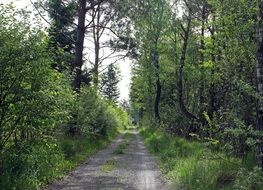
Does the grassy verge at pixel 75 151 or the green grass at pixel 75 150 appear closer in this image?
the grassy verge at pixel 75 151

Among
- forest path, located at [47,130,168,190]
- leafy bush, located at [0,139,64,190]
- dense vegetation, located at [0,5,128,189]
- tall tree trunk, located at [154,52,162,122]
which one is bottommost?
forest path, located at [47,130,168,190]

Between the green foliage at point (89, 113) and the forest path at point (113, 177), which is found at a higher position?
the green foliage at point (89, 113)

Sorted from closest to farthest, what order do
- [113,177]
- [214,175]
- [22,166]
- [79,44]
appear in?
[22,166] < [214,175] < [113,177] < [79,44]

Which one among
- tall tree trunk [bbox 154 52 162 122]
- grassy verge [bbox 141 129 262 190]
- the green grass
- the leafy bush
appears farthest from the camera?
tall tree trunk [bbox 154 52 162 122]

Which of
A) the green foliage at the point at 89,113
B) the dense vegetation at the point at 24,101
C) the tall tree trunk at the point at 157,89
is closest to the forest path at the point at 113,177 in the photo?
the dense vegetation at the point at 24,101

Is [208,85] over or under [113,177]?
over

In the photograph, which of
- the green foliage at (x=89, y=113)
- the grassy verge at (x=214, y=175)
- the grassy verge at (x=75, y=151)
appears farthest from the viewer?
the green foliage at (x=89, y=113)

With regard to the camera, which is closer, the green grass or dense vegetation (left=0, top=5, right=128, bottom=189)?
dense vegetation (left=0, top=5, right=128, bottom=189)

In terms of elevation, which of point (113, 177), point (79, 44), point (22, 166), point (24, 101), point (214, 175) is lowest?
point (113, 177)

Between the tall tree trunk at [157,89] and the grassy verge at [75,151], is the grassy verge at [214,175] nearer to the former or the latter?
the grassy verge at [75,151]

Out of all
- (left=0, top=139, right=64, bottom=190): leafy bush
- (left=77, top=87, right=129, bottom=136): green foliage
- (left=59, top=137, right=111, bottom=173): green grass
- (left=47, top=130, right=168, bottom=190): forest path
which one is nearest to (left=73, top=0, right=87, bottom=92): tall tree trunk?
(left=77, top=87, right=129, bottom=136): green foliage

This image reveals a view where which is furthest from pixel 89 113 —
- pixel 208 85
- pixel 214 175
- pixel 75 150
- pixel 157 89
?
pixel 157 89

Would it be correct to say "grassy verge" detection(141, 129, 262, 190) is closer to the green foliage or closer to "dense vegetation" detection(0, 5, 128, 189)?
"dense vegetation" detection(0, 5, 128, 189)

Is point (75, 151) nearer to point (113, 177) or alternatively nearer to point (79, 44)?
point (113, 177)
